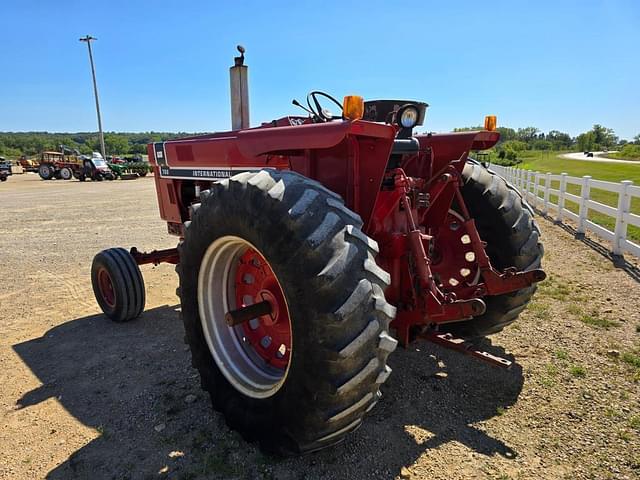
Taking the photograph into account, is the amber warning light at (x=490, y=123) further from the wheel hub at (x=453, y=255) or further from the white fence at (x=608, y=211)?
the white fence at (x=608, y=211)

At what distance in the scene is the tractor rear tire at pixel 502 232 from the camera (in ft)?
10.5

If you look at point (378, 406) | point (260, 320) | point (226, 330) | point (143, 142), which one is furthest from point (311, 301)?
point (143, 142)

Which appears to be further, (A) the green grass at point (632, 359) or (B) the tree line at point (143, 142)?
(B) the tree line at point (143, 142)

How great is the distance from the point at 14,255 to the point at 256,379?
688 centimetres

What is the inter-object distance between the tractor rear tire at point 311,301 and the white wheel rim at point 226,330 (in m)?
0.12

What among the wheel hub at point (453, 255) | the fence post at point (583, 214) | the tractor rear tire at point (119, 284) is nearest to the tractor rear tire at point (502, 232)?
the wheel hub at point (453, 255)

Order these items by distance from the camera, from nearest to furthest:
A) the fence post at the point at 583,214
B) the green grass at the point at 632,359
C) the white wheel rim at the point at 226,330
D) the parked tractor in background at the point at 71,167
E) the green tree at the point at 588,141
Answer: the white wheel rim at the point at 226,330 → the green grass at the point at 632,359 → the fence post at the point at 583,214 → the parked tractor in background at the point at 71,167 → the green tree at the point at 588,141

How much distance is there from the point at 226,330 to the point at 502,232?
6.64 ft

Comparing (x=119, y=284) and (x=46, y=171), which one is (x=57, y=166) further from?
(x=119, y=284)

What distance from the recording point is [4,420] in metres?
2.85

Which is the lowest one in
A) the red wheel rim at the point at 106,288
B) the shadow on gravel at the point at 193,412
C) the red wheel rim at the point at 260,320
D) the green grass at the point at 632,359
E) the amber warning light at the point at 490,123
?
the shadow on gravel at the point at 193,412

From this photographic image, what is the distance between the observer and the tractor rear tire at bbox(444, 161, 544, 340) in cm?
319

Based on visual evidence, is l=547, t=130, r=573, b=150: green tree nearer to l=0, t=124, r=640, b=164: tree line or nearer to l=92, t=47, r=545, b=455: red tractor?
l=0, t=124, r=640, b=164: tree line

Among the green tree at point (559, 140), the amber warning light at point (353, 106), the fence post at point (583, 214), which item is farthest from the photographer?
the green tree at point (559, 140)
